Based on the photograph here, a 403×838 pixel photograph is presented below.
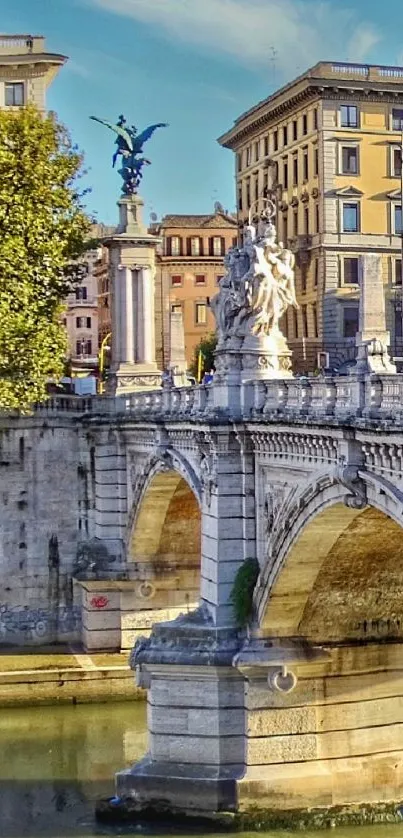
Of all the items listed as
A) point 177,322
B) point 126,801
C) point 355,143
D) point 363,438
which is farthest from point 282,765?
point 355,143

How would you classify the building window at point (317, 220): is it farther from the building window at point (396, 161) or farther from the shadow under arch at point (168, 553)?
the shadow under arch at point (168, 553)

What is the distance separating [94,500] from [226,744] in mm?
14072

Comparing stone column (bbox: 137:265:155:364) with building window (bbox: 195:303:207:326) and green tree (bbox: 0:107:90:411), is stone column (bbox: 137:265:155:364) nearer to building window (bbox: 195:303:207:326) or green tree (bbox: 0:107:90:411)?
green tree (bbox: 0:107:90:411)

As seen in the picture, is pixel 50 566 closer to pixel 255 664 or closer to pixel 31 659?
pixel 31 659

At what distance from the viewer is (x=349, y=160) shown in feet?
187

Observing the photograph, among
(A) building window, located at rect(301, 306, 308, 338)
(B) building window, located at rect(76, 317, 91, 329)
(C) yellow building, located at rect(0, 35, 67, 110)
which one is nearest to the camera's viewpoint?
(C) yellow building, located at rect(0, 35, 67, 110)

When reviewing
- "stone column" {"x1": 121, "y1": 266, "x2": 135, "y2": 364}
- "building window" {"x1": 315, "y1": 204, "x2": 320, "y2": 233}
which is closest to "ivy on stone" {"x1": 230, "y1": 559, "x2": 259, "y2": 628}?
"stone column" {"x1": 121, "y1": 266, "x2": 135, "y2": 364}

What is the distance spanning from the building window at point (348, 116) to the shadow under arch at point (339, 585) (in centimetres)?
3335

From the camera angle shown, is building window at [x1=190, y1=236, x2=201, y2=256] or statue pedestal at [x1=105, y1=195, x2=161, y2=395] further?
building window at [x1=190, y1=236, x2=201, y2=256]

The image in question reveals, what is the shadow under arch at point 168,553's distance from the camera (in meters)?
37.3

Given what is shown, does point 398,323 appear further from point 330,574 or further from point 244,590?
point 330,574

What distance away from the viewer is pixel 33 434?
131 ft

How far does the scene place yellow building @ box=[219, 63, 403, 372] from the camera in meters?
56.2

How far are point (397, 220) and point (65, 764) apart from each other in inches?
1279
